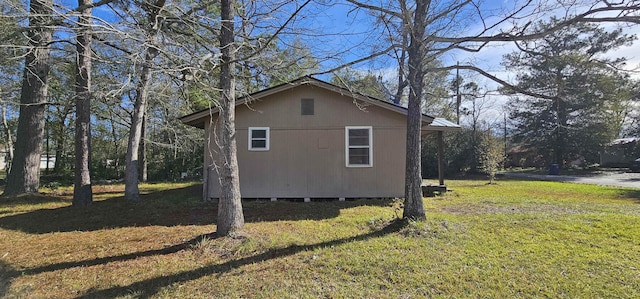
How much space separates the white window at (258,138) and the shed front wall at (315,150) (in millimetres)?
121

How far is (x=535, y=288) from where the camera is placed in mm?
3242

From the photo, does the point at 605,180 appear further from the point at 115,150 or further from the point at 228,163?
the point at 115,150

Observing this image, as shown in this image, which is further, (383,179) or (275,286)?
(383,179)

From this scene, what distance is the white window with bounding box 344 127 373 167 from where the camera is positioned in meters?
9.12

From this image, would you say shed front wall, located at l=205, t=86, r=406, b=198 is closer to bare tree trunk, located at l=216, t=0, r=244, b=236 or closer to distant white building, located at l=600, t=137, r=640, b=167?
bare tree trunk, located at l=216, t=0, r=244, b=236

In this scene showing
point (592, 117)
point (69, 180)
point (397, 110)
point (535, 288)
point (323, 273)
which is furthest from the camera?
point (592, 117)

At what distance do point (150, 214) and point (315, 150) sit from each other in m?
4.43

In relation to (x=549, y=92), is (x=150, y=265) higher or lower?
lower

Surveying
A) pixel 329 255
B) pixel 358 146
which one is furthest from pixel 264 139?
pixel 329 255

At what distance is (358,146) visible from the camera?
9148 millimetres

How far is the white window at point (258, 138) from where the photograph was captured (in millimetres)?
9133

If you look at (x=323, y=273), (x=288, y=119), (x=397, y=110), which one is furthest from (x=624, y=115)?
(x=323, y=273)

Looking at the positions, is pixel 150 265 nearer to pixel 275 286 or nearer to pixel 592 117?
pixel 275 286

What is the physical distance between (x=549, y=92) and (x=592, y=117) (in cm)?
2382
